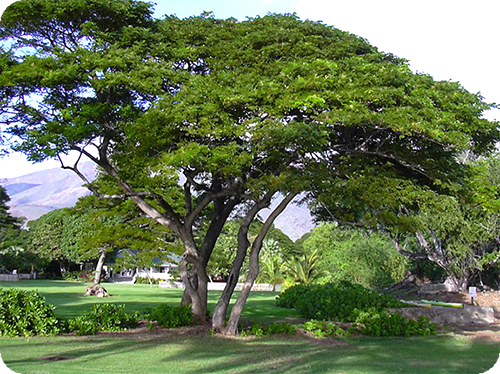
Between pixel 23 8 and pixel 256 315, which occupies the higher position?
pixel 23 8

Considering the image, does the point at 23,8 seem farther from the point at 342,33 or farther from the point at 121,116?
the point at 342,33

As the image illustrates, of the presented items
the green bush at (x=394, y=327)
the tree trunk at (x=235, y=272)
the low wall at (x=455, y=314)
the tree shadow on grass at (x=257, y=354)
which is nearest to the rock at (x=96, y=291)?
the tree shadow on grass at (x=257, y=354)

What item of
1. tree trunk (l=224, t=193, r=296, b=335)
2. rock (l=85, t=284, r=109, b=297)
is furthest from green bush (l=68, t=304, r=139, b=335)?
rock (l=85, t=284, r=109, b=297)

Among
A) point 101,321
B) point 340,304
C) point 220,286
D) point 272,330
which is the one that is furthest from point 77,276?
point 272,330

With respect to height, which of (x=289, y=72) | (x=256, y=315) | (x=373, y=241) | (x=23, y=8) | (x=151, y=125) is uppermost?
(x=23, y=8)

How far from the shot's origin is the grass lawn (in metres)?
8.91

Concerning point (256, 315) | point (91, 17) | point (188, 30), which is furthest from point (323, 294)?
point (91, 17)

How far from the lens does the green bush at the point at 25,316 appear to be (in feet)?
42.0

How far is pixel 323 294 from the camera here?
20.5m

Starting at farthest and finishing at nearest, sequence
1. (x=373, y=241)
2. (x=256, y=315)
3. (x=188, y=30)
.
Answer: (x=373, y=241) < (x=256, y=315) < (x=188, y=30)

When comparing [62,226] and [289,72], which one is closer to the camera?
[289,72]

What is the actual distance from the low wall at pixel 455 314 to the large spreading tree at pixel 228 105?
252 inches

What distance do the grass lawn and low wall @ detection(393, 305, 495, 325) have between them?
380 cm

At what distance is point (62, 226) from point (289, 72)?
Answer: 52.4 m
